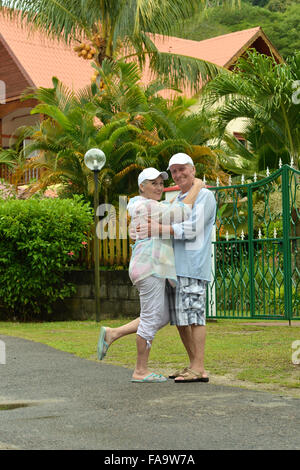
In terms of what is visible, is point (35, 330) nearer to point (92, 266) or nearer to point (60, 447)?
point (92, 266)

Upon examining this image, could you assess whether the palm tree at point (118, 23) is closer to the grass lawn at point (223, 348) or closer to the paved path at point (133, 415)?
the grass lawn at point (223, 348)

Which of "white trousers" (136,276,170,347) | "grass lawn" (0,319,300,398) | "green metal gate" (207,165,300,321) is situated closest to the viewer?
"white trousers" (136,276,170,347)

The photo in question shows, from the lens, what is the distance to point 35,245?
1321cm

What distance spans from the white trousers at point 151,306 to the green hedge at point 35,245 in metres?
6.81

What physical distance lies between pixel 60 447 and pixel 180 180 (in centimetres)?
288

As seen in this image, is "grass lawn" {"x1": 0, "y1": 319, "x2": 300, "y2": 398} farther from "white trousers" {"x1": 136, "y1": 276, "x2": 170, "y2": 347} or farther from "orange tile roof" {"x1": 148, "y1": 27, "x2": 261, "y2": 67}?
"orange tile roof" {"x1": 148, "y1": 27, "x2": 261, "y2": 67}

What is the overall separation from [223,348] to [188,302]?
2432 mm

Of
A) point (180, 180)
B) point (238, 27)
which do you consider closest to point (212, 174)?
point (180, 180)

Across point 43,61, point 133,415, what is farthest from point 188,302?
point 43,61

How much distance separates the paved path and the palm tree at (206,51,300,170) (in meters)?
10.4

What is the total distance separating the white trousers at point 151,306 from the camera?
255 inches

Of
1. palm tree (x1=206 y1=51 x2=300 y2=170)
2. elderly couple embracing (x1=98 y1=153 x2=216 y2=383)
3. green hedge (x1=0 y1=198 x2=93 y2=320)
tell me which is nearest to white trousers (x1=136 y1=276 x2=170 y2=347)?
Answer: elderly couple embracing (x1=98 y1=153 x2=216 y2=383)

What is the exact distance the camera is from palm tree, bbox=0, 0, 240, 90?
20766 millimetres
